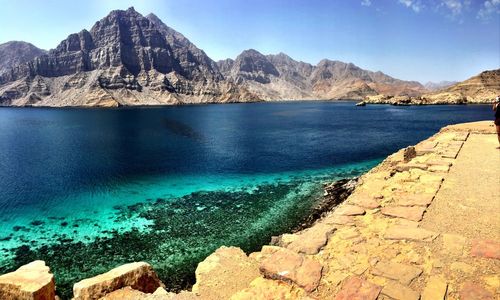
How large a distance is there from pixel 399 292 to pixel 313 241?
2.86 metres

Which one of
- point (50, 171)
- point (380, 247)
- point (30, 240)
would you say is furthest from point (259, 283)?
point (50, 171)

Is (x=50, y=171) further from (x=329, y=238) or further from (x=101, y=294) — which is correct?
(x=329, y=238)

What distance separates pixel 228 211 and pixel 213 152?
81.5 feet

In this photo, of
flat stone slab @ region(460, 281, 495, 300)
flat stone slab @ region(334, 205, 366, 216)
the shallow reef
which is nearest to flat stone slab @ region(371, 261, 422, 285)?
flat stone slab @ region(460, 281, 495, 300)

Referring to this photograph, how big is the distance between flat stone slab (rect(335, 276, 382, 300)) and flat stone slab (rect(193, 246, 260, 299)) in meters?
2.40

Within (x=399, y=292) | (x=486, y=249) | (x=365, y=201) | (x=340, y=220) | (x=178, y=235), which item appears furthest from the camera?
(x=178, y=235)

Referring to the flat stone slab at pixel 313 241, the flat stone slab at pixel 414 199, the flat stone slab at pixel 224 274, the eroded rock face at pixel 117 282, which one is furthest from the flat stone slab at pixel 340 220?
the eroded rock face at pixel 117 282

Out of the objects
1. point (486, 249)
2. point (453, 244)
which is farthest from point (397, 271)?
point (486, 249)

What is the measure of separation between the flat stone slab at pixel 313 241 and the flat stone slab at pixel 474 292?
10.9 feet

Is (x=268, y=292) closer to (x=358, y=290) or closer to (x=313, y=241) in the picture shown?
(x=358, y=290)

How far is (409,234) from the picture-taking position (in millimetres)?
8961

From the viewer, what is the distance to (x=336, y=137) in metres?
64.6

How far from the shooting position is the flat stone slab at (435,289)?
251 inches

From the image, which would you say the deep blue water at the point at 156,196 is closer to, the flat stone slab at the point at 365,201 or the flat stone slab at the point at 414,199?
the flat stone slab at the point at 365,201
